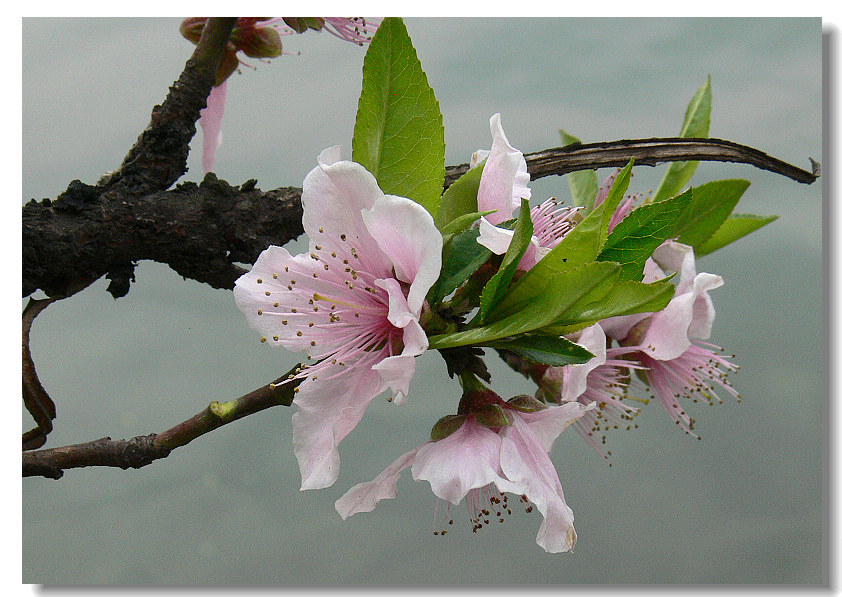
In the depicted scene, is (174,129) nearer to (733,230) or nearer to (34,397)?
(34,397)

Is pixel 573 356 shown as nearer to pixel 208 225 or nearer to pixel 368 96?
pixel 368 96

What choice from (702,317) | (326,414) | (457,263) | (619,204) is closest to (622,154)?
(619,204)

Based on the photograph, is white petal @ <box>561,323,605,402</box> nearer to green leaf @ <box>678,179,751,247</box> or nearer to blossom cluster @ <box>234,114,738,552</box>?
blossom cluster @ <box>234,114,738,552</box>

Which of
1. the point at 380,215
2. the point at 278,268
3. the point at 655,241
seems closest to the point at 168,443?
the point at 278,268

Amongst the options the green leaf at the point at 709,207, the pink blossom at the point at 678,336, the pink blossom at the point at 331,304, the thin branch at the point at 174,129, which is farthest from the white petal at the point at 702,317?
the thin branch at the point at 174,129

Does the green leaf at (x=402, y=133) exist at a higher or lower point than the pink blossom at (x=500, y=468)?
higher

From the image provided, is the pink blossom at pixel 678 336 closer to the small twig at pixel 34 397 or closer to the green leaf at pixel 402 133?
the green leaf at pixel 402 133

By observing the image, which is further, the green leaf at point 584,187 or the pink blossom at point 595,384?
the green leaf at point 584,187
